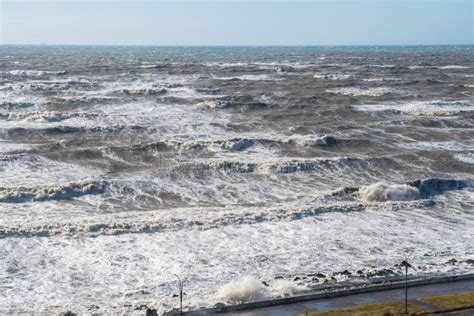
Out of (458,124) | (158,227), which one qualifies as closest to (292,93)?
(458,124)

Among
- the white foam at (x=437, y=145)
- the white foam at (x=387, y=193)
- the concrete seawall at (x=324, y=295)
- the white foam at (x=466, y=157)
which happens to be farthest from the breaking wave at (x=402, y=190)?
the concrete seawall at (x=324, y=295)

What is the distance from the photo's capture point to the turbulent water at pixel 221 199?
78.7 feet

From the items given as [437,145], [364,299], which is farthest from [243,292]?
[437,145]

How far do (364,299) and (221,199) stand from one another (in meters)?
15.5

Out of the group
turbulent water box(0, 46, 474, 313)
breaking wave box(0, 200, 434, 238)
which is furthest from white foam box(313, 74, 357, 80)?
breaking wave box(0, 200, 434, 238)

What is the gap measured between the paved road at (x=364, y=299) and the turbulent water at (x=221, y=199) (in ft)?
5.00

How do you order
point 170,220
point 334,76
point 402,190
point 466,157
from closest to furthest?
point 170,220
point 402,190
point 466,157
point 334,76

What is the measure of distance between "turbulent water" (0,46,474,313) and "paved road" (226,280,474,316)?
5.00 ft

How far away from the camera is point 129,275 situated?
79.4 ft

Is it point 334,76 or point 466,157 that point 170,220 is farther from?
point 334,76

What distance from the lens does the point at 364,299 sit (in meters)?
20.9

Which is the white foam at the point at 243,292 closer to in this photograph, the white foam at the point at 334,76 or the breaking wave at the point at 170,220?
the breaking wave at the point at 170,220

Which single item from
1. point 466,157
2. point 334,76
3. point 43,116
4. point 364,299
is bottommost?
point 466,157

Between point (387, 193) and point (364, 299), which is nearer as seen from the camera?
point (364, 299)
